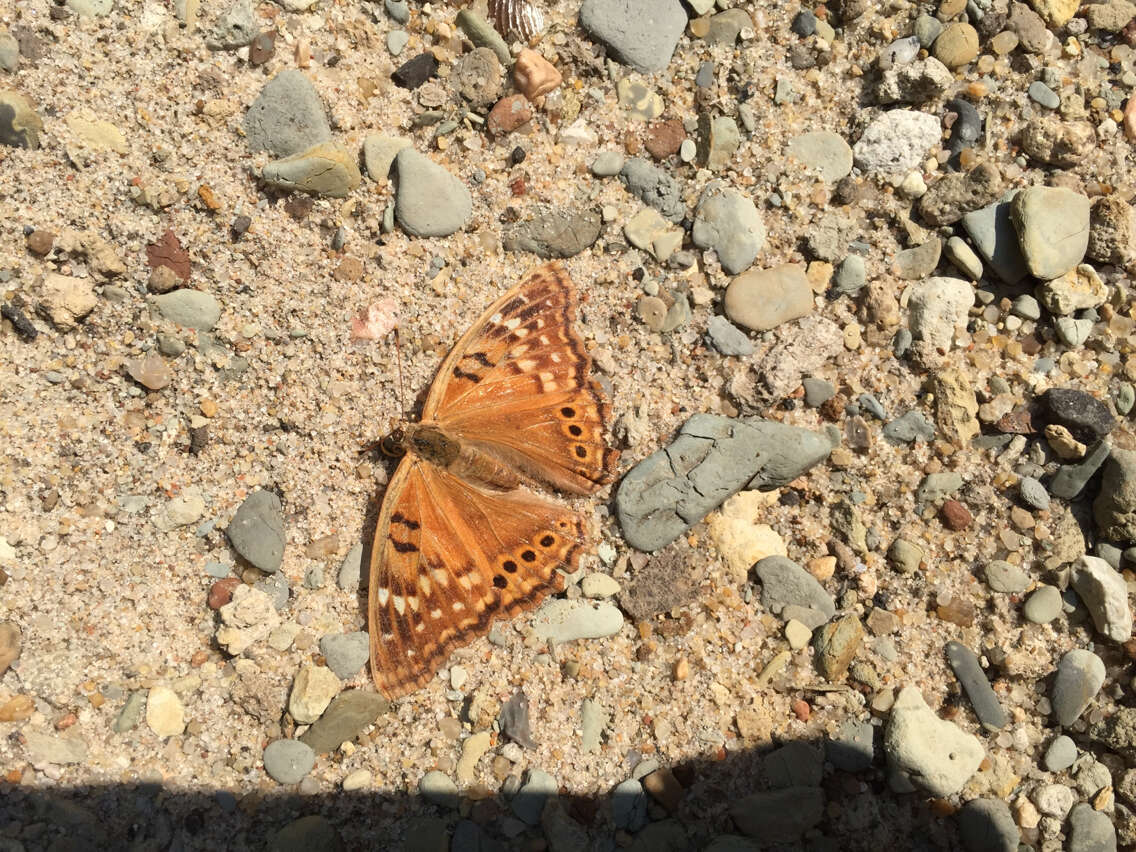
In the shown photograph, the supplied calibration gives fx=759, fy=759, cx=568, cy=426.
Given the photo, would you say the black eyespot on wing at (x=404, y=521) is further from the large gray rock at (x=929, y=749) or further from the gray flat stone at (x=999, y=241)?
the gray flat stone at (x=999, y=241)

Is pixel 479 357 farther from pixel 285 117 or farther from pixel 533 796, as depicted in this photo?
pixel 533 796

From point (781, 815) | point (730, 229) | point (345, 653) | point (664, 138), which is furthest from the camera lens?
point (664, 138)

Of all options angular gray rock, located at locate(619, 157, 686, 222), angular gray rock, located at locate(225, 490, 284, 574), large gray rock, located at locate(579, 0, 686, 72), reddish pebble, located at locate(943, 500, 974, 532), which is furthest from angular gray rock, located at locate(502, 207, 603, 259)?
reddish pebble, located at locate(943, 500, 974, 532)

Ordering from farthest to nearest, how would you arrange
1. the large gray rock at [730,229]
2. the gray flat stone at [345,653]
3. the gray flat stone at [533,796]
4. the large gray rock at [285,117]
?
1. the large gray rock at [730,229]
2. the large gray rock at [285,117]
3. the gray flat stone at [345,653]
4. the gray flat stone at [533,796]

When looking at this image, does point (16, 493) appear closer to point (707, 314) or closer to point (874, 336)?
point (707, 314)

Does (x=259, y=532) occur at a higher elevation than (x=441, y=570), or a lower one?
lower

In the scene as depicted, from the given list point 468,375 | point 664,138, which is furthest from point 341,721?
point 664,138

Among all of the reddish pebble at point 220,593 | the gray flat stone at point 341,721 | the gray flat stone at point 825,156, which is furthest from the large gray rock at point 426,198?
the gray flat stone at point 341,721
